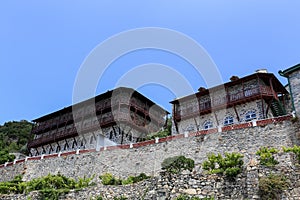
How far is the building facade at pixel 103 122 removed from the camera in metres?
32.2

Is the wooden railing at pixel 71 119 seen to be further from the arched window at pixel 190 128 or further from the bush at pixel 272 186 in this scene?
the bush at pixel 272 186

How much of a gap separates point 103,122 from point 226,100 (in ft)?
45.4

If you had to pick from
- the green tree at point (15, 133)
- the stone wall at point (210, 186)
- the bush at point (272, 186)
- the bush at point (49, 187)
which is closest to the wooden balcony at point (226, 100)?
the bush at point (49, 187)

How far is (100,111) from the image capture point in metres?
34.3

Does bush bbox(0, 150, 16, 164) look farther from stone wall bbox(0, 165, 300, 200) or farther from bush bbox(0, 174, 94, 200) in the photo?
stone wall bbox(0, 165, 300, 200)

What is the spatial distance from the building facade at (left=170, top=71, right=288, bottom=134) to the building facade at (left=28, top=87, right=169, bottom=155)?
230 inches

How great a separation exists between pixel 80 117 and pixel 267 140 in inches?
911

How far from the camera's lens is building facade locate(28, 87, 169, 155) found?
32.2 m

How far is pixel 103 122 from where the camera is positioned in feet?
108

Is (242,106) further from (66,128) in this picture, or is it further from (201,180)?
(66,128)

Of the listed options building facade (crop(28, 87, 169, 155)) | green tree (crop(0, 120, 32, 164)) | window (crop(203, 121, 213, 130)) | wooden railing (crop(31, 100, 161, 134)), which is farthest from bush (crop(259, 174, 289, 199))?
green tree (crop(0, 120, 32, 164))

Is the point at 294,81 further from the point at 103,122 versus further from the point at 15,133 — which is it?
the point at 15,133

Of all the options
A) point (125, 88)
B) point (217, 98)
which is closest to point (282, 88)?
point (217, 98)

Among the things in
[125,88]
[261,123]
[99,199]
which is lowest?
[99,199]
